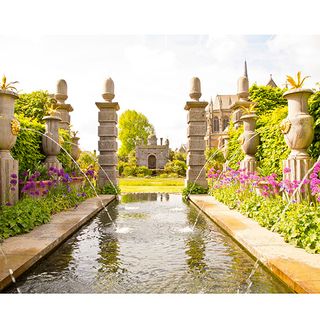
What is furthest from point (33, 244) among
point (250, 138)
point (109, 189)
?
point (109, 189)

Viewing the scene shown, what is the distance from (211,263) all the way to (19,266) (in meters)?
2.51

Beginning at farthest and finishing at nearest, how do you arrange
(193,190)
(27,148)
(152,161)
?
(152,161), (193,190), (27,148)

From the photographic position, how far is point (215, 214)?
8.45 m

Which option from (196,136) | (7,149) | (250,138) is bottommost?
(7,149)

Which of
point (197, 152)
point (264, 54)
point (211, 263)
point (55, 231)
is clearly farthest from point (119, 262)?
point (197, 152)

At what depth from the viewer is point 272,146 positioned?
9711 millimetres

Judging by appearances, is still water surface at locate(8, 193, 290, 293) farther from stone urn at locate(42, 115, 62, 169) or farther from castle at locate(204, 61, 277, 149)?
castle at locate(204, 61, 277, 149)

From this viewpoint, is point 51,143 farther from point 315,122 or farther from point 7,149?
point 315,122

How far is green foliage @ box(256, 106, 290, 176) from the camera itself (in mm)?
9219

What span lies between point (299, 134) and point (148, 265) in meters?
4.66

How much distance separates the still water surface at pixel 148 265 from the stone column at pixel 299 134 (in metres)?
2.14

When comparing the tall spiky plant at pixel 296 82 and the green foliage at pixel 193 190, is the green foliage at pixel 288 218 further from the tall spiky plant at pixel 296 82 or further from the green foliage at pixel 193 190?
the green foliage at pixel 193 190

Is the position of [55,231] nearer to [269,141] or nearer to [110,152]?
[269,141]

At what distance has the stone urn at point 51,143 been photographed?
35.2 feet
